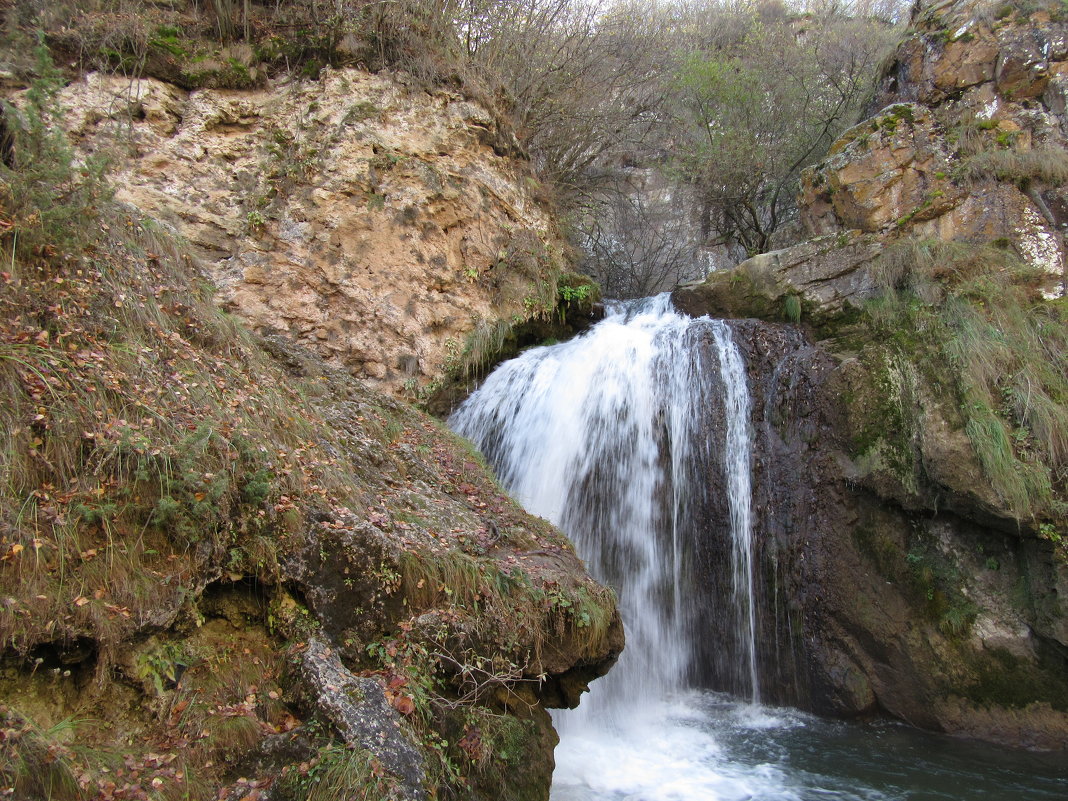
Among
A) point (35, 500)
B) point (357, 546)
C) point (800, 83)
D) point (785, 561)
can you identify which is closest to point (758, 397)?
point (785, 561)

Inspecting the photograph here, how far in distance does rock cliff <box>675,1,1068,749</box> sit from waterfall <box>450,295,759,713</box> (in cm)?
32

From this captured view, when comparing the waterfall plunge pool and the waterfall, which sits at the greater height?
the waterfall

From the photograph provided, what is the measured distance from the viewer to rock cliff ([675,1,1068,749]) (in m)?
5.91

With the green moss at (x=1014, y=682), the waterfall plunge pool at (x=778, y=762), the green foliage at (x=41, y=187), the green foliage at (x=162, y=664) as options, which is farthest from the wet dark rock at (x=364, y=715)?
the green moss at (x=1014, y=682)

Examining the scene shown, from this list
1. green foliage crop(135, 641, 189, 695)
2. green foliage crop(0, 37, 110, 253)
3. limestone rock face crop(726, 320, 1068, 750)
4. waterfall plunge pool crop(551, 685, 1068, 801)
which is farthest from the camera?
limestone rock face crop(726, 320, 1068, 750)

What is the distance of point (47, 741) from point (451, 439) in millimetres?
4136

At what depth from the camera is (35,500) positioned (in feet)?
9.65

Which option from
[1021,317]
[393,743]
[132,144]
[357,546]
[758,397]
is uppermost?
[132,144]

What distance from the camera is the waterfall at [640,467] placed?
21.8 ft

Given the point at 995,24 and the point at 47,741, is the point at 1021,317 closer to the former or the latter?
the point at 995,24

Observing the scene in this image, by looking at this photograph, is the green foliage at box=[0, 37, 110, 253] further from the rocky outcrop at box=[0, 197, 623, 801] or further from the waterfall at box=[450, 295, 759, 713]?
the waterfall at box=[450, 295, 759, 713]

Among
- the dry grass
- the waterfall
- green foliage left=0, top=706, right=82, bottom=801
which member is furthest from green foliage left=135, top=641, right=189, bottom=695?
the dry grass

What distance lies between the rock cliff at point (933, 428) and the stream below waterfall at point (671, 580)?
0.33 m

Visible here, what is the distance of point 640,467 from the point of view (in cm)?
719
